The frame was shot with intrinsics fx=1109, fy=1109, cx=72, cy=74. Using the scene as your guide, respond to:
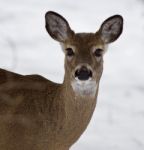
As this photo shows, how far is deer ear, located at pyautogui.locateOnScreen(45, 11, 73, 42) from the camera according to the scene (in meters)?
10.0

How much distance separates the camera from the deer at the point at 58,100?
9.64 metres

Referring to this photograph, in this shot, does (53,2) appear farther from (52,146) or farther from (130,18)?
(52,146)

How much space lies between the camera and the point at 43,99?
32.9 feet

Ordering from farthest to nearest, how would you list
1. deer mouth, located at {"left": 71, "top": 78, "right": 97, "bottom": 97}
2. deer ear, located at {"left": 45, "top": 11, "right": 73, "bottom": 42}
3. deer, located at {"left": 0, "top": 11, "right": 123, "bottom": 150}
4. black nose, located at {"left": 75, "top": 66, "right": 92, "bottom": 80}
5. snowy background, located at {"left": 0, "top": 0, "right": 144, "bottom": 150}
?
snowy background, located at {"left": 0, "top": 0, "right": 144, "bottom": 150} → deer ear, located at {"left": 45, "top": 11, "right": 73, "bottom": 42} → deer, located at {"left": 0, "top": 11, "right": 123, "bottom": 150} → deer mouth, located at {"left": 71, "top": 78, "right": 97, "bottom": 97} → black nose, located at {"left": 75, "top": 66, "right": 92, "bottom": 80}

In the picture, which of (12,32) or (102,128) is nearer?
(102,128)

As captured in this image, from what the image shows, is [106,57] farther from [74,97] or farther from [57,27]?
[74,97]

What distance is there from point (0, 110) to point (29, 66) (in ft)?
9.82

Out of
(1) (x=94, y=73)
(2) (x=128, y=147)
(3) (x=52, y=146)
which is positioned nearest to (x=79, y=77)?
(1) (x=94, y=73)

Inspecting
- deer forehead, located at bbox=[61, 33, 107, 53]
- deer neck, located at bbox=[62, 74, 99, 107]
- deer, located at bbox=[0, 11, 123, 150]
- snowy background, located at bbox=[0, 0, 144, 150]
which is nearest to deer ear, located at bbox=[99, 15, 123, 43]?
deer, located at bbox=[0, 11, 123, 150]

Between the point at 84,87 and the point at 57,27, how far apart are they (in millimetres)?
808

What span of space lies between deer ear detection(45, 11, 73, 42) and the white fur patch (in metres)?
0.60

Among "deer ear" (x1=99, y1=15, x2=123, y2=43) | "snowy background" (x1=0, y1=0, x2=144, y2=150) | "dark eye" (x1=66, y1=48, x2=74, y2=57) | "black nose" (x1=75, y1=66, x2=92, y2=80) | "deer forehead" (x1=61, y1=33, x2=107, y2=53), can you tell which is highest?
"deer ear" (x1=99, y1=15, x2=123, y2=43)

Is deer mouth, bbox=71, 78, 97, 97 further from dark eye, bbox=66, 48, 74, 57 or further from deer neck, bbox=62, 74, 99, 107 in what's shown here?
dark eye, bbox=66, 48, 74, 57

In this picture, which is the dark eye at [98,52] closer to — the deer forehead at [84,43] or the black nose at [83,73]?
the deer forehead at [84,43]
